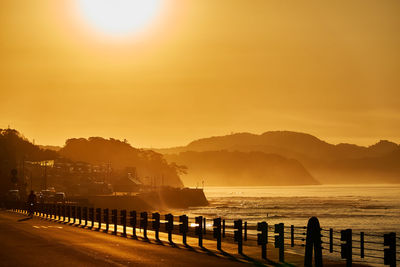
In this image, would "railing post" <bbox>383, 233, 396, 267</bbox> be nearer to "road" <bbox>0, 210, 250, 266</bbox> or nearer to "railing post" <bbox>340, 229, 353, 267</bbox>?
"railing post" <bbox>340, 229, 353, 267</bbox>

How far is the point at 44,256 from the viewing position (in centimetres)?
2669

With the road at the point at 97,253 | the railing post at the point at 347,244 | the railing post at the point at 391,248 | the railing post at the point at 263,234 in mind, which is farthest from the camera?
the railing post at the point at 263,234

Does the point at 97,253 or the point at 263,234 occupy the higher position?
the point at 263,234

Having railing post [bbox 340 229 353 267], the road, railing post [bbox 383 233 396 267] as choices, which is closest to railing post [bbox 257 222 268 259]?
the road

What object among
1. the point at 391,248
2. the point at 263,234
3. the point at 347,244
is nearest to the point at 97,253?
the point at 263,234

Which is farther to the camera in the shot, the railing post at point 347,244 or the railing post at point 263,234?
the railing post at point 263,234

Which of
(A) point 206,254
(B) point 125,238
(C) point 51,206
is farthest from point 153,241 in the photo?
(C) point 51,206

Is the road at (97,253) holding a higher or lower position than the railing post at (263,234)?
lower

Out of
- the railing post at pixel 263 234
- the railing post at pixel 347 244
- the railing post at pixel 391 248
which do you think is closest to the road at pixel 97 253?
the railing post at pixel 263 234

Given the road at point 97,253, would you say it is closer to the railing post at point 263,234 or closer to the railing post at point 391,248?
the railing post at point 263,234

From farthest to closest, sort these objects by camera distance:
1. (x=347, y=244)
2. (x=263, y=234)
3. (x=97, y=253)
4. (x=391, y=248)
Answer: (x=97, y=253) → (x=263, y=234) → (x=347, y=244) → (x=391, y=248)

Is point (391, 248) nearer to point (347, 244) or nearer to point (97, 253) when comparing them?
point (347, 244)

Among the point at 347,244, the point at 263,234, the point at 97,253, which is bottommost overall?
the point at 97,253

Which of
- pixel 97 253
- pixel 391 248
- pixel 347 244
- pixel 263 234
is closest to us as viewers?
pixel 391 248
